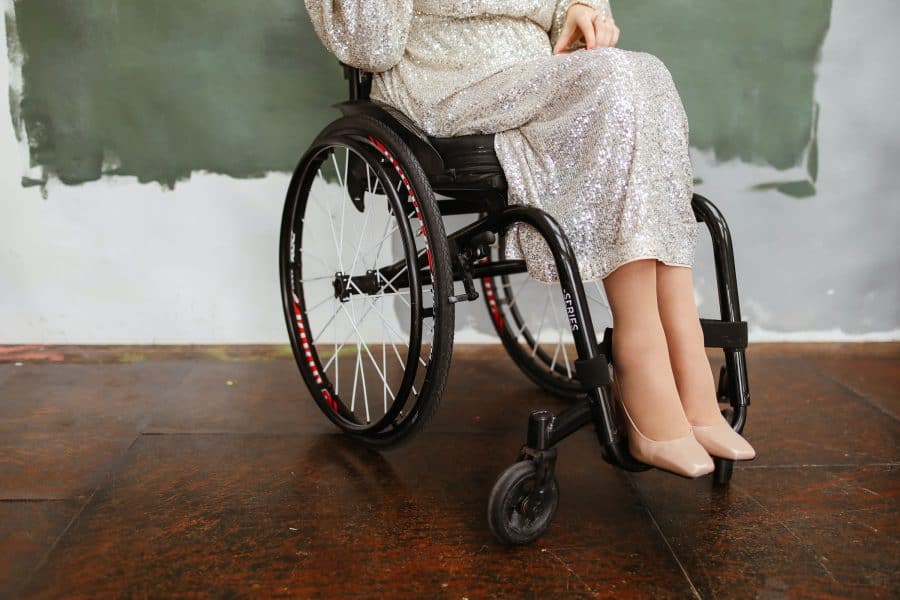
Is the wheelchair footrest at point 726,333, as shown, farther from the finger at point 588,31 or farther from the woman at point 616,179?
the finger at point 588,31

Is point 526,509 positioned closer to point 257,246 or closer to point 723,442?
point 723,442

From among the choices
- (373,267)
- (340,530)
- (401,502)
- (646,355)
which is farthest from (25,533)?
(646,355)

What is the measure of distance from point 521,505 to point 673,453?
0.25 meters

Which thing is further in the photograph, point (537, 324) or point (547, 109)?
point (537, 324)

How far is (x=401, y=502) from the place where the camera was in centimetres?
142

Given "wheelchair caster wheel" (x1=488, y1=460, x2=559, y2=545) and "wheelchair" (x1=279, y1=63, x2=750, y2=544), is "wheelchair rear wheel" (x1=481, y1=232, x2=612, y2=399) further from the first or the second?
"wheelchair caster wheel" (x1=488, y1=460, x2=559, y2=545)

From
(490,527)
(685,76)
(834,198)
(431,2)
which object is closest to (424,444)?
(490,527)

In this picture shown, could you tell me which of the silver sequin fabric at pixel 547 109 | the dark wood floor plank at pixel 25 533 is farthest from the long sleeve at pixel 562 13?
the dark wood floor plank at pixel 25 533

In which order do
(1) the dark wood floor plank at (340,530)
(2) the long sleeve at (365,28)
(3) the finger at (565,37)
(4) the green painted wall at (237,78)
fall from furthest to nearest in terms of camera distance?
(4) the green painted wall at (237,78) < (3) the finger at (565,37) < (2) the long sleeve at (365,28) < (1) the dark wood floor plank at (340,530)

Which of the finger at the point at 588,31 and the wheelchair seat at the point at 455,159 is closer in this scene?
the wheelchair seat at the point at 455,159

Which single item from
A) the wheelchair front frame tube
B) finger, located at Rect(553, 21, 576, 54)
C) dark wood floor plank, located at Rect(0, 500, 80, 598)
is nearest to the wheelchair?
the wheelchair front frame tube

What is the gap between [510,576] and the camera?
119 centimetres

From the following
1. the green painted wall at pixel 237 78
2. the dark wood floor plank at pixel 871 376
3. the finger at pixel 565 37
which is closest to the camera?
the finger at pixel 565 37

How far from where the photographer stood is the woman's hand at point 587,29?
149 centimetres
